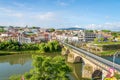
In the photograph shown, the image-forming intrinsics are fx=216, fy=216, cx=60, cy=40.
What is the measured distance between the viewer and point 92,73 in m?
28.2

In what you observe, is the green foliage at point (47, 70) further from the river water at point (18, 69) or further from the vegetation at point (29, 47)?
the vegetation at point (29, 47)

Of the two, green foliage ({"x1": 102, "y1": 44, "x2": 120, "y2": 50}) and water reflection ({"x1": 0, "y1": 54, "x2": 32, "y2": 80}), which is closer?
water reflection ({"x1": 0, "y1": 54, "x2": 32, "y2": 80})

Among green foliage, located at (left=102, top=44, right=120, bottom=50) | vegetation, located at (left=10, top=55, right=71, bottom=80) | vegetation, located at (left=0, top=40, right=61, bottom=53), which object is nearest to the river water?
vegetation, located at (left=10, top=55, right=71, bottom=80)

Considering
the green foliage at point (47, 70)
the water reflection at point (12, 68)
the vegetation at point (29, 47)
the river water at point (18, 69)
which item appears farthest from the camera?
the vegetation at point (29, 47)

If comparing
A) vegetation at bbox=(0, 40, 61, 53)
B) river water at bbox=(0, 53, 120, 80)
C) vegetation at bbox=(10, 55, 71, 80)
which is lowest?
river water at bbox=(0, 53, 120, 80)

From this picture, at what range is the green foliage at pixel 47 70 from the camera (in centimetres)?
1727

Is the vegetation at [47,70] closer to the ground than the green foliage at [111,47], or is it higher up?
higher up

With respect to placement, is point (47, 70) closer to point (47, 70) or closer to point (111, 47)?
point (47, 70)

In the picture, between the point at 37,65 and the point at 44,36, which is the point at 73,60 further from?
the point at 44,36

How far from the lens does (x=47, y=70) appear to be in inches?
690

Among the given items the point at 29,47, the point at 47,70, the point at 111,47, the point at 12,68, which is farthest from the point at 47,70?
the point at 111,47

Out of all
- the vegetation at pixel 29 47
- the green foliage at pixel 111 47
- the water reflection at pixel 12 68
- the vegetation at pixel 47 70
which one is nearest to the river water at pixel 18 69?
the water reflection at pixel 12 68

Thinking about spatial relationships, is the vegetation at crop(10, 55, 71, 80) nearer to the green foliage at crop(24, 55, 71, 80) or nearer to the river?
the green foliage at crop(24, 55, 71, 80)

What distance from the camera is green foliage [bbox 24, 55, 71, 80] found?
17.3m
